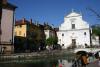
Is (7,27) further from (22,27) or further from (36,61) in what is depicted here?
(22,27)

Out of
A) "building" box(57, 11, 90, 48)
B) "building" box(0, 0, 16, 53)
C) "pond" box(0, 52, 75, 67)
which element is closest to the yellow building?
"building" box(57, 11, 90, 48)

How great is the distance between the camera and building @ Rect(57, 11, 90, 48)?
90.4m

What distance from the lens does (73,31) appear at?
305ft

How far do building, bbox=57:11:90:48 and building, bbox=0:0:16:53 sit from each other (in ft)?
110

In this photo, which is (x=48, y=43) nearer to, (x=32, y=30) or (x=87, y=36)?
(x=32, y=30)

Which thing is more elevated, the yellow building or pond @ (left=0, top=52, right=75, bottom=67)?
the yellow building

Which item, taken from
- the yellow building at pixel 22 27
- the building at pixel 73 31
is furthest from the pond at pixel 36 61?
the building at pixel 73 31

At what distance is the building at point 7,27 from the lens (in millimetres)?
58956

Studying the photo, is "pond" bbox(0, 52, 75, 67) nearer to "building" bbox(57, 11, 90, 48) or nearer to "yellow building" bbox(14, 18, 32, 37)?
"yellow building" bbox(14, 18, 32, 37)

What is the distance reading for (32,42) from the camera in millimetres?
81000

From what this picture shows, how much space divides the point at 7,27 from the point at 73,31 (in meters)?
37.1

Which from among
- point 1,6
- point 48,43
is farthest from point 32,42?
point 1,6

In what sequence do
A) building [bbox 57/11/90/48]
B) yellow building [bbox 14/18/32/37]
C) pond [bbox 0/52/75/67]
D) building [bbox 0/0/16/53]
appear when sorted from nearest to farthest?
1. pond [bbox 0/52/75/67]
2. building [bbox 0/0/16/53]
3. yellow building [bbox 14/18/32/37]
4. building [bbox 57/11/90/48]

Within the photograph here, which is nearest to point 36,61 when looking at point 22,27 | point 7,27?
point 7,27
